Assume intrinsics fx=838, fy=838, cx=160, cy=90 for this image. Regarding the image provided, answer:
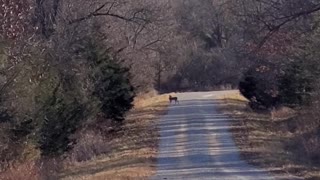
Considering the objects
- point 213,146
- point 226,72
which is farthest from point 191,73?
point 213,146

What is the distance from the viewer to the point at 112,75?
38.6m

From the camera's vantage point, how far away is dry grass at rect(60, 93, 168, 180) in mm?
24234

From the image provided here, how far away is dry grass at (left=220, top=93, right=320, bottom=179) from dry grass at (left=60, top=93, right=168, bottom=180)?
139 inches

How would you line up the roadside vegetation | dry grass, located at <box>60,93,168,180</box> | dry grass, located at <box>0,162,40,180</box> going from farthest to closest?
dry grass, located at <box>60,93,168,180</box>, dry grass, located at <box>0,162,40,180</box>, the roadside vegetation

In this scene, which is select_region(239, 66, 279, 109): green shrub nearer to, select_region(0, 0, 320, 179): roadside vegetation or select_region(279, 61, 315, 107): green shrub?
select_region(0, 0, 320, 179): roadside vegetation

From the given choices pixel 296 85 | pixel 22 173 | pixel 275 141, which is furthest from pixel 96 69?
pixel 22 173

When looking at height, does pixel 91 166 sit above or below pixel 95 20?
below

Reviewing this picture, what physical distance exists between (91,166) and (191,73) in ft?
229

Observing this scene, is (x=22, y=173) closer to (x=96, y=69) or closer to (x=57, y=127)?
(x=57, y=127)

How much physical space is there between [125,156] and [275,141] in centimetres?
671

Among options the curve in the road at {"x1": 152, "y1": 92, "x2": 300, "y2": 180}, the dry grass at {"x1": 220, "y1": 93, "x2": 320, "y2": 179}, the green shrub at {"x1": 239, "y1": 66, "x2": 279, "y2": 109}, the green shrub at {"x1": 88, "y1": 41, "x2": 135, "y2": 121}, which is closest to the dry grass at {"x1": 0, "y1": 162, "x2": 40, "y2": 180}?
the curve in the road at {"x1": 152, "y1": 92, "x2": 300, "y2": 180}

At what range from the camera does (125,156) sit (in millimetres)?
29828

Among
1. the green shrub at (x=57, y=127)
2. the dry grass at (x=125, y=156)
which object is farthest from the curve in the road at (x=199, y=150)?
the green shrub at (x=57, y=127)

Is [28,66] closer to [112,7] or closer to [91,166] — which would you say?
[91,166]
